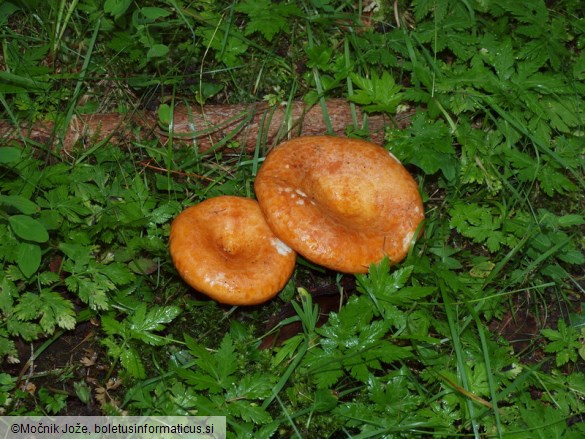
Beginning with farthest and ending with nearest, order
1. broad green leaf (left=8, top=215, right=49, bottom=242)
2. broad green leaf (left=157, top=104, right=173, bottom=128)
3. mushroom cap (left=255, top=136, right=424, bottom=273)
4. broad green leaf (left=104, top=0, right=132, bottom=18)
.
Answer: broad green leaf (left=157, top=104, right=173, bottom=128)
broad green leaf (left=104, top=0, right=132, bottom=18)
mushroom cap (left=255, top=136, right=424, bottom=273)
broad green leaf (left=8, top=215, right=49, bottom=242)

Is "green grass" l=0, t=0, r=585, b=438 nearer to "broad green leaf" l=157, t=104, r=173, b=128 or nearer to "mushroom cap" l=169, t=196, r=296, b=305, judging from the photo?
"broad green leaf" l=157, t=104, r=173, b=128

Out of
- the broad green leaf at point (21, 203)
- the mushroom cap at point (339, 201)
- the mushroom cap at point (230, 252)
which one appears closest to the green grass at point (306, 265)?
the broad green leaf at point (21, 203)

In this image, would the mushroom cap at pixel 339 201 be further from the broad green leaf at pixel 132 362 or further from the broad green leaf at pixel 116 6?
the broad green leaf at pixel 116 6

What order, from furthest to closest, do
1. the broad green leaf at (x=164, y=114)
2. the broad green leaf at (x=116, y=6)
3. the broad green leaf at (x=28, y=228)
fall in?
1. the broad green leaf at (x=164, y=114)
2. the broad green leaf at (x=116, y=6)
3. the broad green leaf at (x=28, y=228)

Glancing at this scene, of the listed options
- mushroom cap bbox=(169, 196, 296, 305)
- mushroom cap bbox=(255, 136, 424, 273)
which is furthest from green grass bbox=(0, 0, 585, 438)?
mushroom cap bbox=(169, 196, 296, 305)

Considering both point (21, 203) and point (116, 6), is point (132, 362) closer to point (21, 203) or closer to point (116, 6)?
point (21, 203)

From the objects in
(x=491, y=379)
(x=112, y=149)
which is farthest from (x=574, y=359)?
(x=112, y=149)
